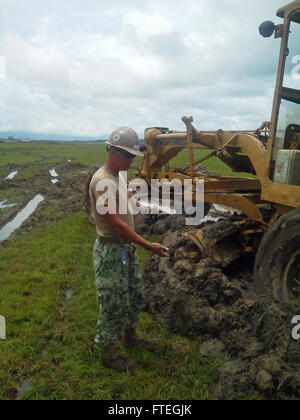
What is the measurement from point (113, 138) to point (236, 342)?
2474 millimetres

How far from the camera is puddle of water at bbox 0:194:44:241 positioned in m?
9.06

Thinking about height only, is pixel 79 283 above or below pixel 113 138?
below

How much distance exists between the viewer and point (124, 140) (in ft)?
10.1

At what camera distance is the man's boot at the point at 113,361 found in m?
3.36

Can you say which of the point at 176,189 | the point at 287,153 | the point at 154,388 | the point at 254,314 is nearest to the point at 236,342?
the point at 254,314

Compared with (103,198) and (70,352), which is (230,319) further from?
(103,198)

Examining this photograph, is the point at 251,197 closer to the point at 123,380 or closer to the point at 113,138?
the point at 113,138

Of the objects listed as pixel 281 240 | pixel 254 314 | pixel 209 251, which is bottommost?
pixel 254 314

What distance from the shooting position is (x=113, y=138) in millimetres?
3107

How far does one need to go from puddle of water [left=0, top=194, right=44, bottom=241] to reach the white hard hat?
641 cm

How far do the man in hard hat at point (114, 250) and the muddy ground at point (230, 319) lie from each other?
925mm

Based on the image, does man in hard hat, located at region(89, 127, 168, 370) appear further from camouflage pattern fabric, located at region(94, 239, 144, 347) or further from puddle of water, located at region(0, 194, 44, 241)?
puddle of water, located at region(0, 194, 44, 241)

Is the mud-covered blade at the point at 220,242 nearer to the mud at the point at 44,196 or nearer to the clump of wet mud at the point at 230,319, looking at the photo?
the clump of wet mud at the point at 230,319

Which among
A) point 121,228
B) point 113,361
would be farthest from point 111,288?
point 113,361
